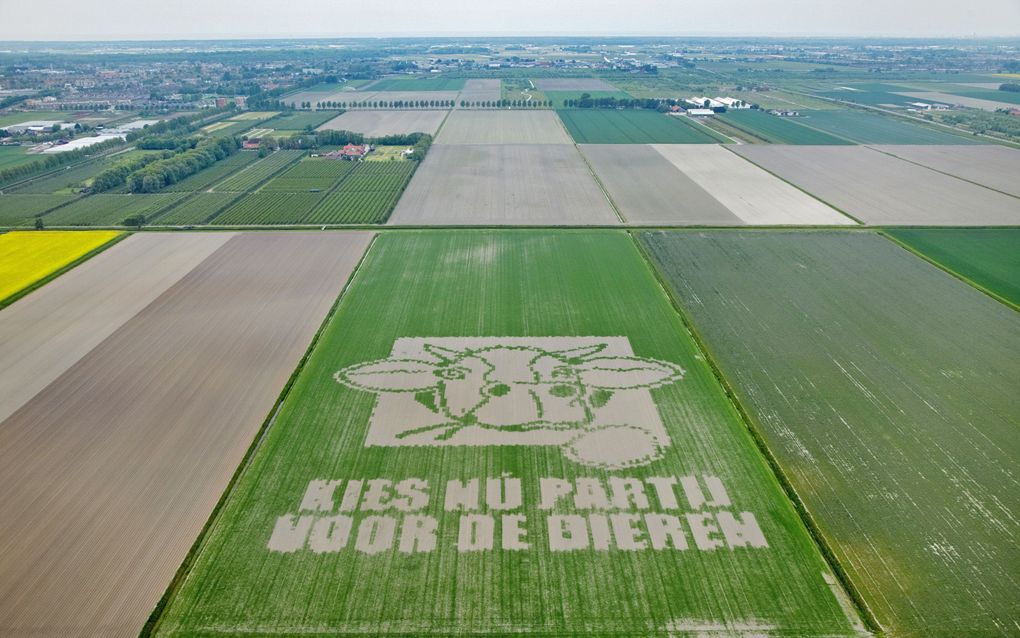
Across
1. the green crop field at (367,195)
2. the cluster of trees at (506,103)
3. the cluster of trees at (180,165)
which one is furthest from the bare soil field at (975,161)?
the cluster of trees at (180,165)

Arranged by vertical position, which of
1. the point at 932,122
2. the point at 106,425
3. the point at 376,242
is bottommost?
the point at 106,425

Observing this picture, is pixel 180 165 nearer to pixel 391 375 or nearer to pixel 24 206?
pixel 24 206

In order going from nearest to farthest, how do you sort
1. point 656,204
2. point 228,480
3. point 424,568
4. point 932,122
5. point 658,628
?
point 658,628, point 424,568, point 228,480, point 656,204, point 932,122

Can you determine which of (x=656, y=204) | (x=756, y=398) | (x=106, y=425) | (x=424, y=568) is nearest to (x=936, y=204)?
(x=656, y=204)

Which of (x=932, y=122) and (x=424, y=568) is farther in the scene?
(x=932, y=122)

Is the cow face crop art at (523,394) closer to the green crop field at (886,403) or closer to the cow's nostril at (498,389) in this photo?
the cow's nostril at (498,389)

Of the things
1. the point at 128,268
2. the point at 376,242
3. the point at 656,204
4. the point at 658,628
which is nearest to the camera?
the point at 658,628

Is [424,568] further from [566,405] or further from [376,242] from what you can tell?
[376,242]
